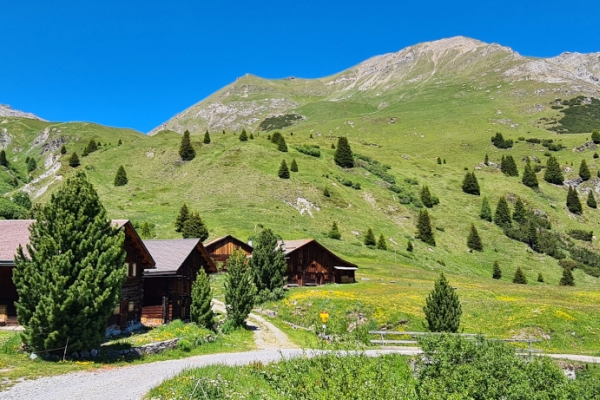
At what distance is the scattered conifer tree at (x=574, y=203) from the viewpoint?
385ft

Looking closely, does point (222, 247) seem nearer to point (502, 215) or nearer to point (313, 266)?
point (313, 266)

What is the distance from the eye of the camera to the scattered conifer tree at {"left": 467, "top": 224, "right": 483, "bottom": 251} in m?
93.4

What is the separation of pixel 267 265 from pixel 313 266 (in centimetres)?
1547

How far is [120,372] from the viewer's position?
2022cm

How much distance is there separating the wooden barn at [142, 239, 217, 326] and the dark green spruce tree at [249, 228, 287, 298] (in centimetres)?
660

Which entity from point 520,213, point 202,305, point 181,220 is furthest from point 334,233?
point 520,213

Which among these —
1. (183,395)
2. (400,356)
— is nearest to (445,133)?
(400,356)

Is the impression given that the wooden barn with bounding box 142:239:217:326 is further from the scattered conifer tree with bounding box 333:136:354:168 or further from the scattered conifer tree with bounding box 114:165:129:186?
the scattered conifer tree with bounding box 333:136:354:168

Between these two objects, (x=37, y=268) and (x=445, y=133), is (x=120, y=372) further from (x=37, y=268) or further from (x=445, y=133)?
(x=445, y=133)

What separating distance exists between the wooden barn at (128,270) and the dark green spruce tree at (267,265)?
1543 centimetres

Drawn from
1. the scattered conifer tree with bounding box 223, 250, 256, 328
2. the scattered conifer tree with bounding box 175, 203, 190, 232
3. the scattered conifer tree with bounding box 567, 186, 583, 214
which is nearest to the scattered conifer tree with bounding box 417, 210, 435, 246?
the scattered conifer tree with bounding box 175, 203, 190, 232

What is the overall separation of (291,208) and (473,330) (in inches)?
2346

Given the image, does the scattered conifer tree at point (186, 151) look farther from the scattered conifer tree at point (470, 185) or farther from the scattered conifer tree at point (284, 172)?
the scattered conifer tree at point (470, 185)

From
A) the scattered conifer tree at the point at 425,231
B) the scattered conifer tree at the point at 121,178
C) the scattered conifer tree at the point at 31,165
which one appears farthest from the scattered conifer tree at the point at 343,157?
the scattered conifer tree at the point at 31,165
